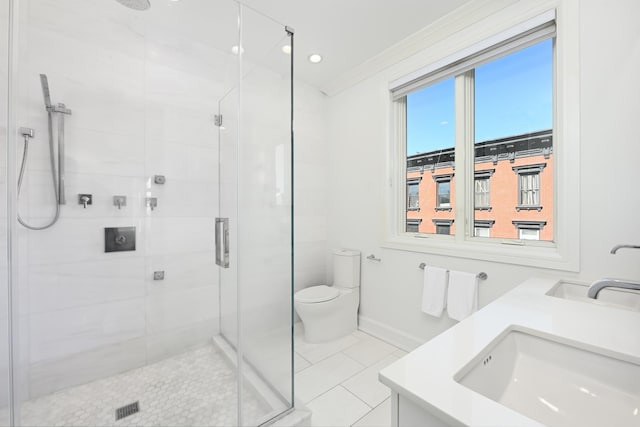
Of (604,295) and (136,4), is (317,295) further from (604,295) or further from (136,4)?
(136,4)

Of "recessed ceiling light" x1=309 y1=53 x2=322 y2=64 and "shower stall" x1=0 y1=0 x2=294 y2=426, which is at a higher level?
"recessed ceiling light" x1=309 y1=53 x2=322 y2=64

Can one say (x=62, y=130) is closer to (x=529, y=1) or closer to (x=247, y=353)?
(x=247, y=353)

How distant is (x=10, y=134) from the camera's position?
3.92 ft

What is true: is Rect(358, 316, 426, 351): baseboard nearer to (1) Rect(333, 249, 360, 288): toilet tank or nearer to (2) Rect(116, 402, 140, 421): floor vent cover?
(1) Rect(333, 249, 360, 288): toilet tank

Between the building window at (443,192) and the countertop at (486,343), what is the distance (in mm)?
961

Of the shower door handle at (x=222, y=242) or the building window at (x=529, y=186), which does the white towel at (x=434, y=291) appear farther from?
the shower door handle at (x=222, y=242)

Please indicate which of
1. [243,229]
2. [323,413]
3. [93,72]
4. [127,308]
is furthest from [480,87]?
[127,308]

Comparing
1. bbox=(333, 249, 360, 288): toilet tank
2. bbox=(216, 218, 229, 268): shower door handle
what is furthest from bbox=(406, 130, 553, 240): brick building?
bbox=(216, 218, 229, 268): shower door handle

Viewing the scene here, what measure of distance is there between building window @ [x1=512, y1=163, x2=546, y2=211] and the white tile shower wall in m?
2.17

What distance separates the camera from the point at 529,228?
1666mm

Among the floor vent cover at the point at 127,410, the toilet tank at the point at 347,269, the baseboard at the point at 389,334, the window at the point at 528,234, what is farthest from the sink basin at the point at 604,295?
the floor vent cover at the point at 127,410

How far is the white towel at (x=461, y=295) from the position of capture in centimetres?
173

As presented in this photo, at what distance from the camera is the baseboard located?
2.09 meters

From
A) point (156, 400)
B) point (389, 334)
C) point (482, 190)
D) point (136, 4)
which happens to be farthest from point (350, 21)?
point (156, 400)
